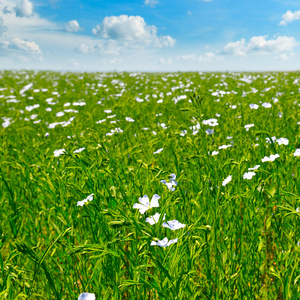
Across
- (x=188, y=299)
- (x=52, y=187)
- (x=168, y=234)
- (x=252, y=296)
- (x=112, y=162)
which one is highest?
(x=112, y=162)

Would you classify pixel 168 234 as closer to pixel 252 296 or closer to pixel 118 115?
pixel 252 296

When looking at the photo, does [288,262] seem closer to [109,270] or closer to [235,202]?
[235,202]

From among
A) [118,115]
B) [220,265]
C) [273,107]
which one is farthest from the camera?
[118,115]

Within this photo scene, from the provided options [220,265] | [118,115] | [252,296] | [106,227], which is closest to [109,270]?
[106,227]

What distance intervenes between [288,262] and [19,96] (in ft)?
30.6

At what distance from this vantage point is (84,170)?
1970 millimetres

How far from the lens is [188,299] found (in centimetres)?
138

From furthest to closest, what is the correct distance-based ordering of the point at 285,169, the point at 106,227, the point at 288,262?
the point at 285,169, the point at 106,227, the point at 288,262

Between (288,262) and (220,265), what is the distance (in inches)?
13.6

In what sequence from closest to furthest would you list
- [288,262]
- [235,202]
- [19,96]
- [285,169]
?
[288,262], [235,202], [285,169], [19,96]

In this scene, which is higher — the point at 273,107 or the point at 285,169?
the point at 273,107

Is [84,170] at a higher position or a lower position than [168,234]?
higher

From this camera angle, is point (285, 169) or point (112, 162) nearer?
point (112, 162)

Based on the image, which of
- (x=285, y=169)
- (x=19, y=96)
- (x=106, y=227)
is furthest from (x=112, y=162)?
(x=19, y=96)
